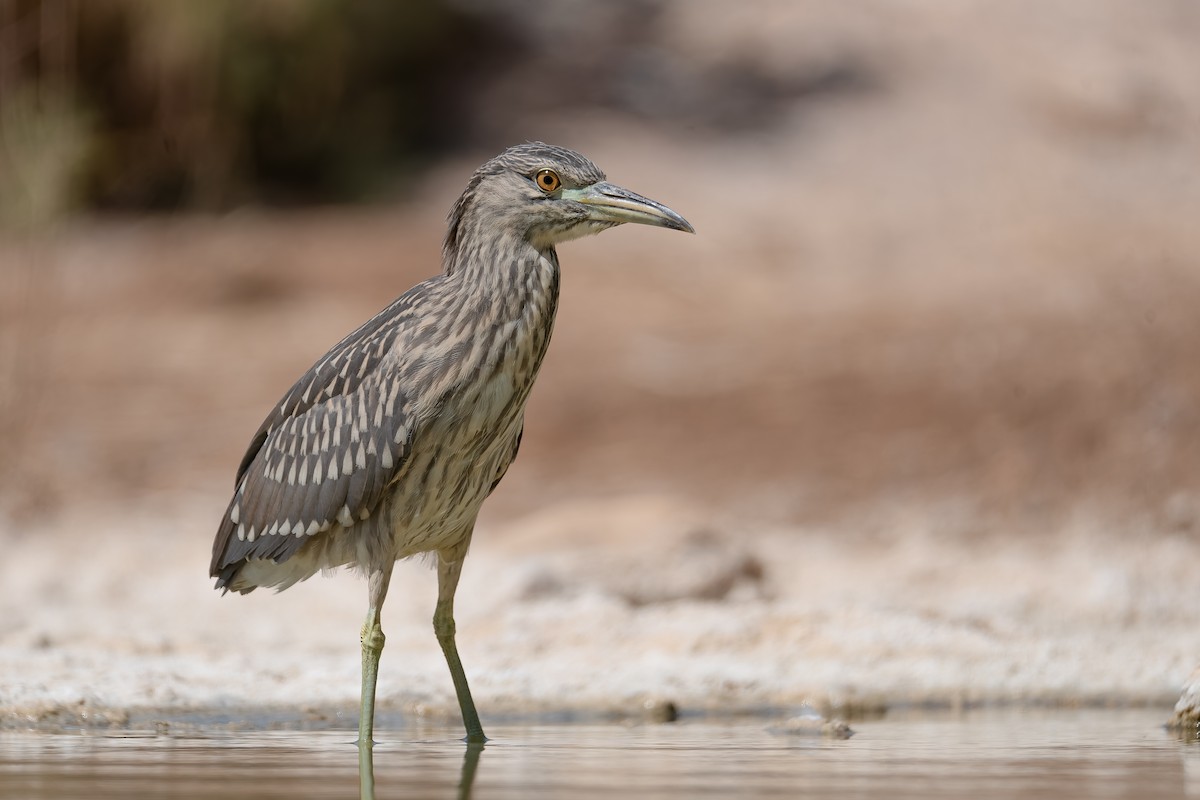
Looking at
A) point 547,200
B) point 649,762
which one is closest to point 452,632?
point 649,762

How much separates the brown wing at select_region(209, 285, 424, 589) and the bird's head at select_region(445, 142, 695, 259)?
44 centimetres

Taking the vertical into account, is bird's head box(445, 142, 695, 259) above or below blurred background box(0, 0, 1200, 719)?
below

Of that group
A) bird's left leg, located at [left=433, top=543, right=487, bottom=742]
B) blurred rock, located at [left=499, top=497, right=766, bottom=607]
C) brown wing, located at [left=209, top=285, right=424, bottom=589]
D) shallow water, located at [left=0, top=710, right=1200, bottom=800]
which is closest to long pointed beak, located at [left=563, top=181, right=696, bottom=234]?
brown wing, located at [left=209, top=285, right=424, bottom=589]

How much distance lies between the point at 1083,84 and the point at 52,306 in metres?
12.9

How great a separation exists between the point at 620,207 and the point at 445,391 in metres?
0.92

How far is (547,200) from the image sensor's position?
6.21 meters

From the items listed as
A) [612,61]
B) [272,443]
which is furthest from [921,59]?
[272,443]

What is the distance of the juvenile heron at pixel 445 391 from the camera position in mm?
6055

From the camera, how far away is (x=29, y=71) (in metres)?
17.4

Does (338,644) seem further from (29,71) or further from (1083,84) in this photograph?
(1083,84)

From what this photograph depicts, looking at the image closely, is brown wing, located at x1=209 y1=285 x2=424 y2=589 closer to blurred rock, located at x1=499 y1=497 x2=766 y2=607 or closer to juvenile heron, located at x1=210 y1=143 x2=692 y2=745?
juvenile heron, located at x1=210 y1=143 x2=692 y2=745

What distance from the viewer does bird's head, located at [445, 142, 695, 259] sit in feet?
20.3

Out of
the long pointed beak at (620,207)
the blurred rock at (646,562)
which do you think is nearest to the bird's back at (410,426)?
the long pointed beak at (620,207)

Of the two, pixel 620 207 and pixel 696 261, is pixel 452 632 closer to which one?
pixel 620 207
